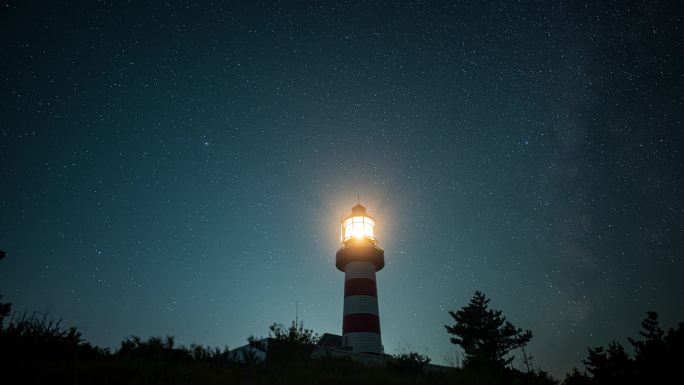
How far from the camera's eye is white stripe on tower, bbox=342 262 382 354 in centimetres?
2083

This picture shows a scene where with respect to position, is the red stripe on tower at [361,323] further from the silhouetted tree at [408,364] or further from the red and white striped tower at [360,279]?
the silhouetted tree at [408,364]

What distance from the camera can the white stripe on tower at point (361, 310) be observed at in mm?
20828

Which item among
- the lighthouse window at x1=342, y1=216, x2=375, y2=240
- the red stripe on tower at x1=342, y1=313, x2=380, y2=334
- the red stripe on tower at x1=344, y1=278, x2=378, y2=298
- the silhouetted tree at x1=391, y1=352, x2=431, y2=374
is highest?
the lighthouse window at x1=342, y1=216, x2=375, y2=240

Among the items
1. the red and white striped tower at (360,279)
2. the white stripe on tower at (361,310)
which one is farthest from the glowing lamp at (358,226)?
the white stripe on tower at (361,310)

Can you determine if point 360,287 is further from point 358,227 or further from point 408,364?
point 408,364

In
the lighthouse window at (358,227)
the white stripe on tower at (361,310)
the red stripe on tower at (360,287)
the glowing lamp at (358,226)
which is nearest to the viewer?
the white stripe on tower at (361,310)

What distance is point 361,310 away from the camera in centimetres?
2156

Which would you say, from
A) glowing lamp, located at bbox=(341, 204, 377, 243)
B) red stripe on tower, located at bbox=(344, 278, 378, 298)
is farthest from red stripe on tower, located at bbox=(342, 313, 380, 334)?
glowing lamp, located at bbox=(341, 204, 377, 243)

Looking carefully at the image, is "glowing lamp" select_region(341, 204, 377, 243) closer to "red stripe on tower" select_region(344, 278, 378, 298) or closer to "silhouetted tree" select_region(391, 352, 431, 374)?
"red stripe on tower" select_region(344, 278, 378, 298)

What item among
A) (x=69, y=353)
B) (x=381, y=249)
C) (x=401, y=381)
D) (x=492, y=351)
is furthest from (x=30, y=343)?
(x=492, y=351)

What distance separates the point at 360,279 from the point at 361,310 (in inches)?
74.1

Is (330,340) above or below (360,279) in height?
below

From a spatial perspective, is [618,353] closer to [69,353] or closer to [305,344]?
[305,344]

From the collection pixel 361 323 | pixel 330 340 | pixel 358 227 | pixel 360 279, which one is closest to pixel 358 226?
pixel 358 227
